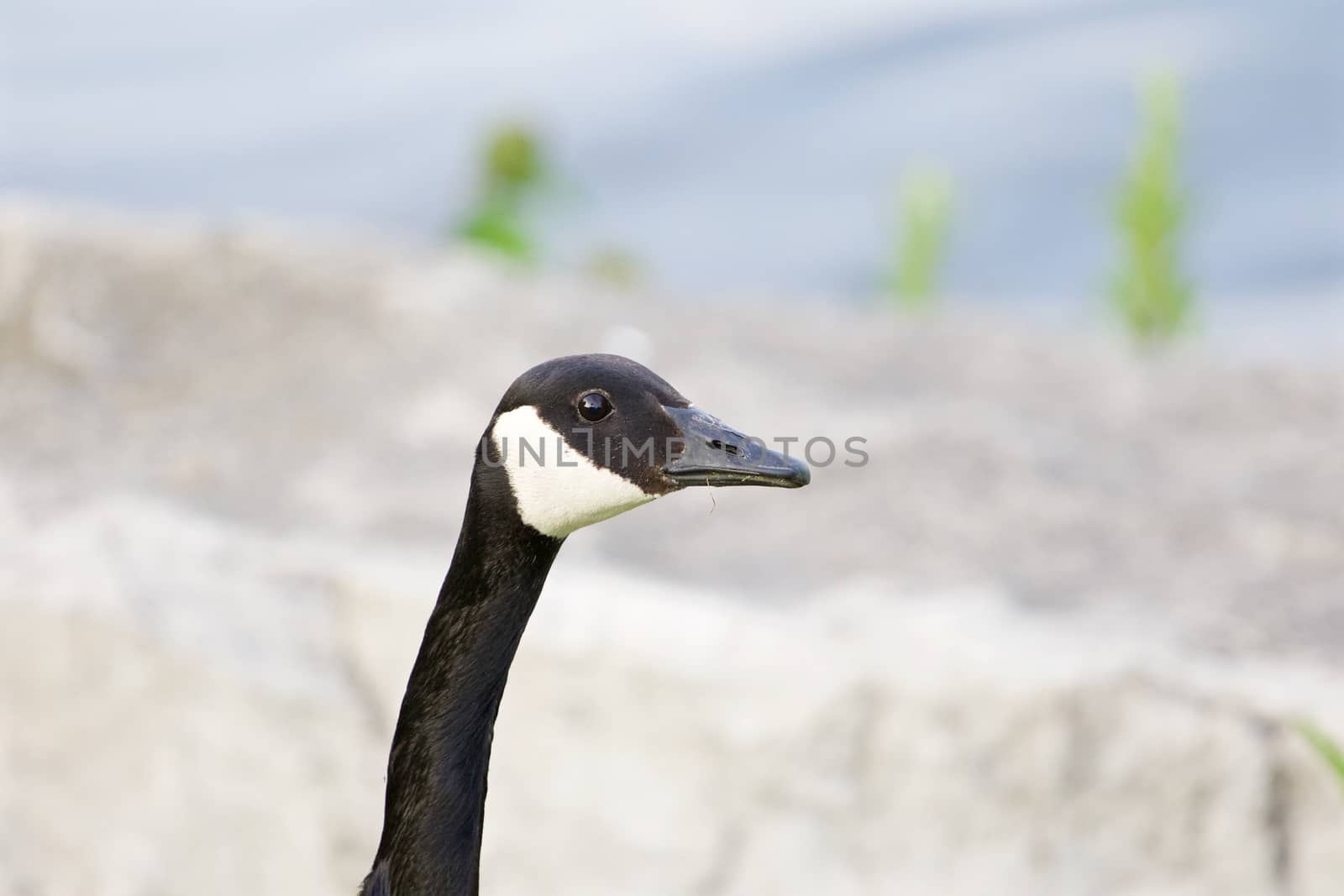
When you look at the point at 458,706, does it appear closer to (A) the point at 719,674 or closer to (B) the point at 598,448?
(B) the point at 598,448

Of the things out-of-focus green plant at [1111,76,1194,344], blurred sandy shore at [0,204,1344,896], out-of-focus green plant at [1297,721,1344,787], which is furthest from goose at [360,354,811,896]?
out-of-focus green plant at [1111,76,1194,344]

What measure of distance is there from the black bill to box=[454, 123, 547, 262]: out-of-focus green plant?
599cm

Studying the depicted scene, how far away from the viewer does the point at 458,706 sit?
226 centimetres

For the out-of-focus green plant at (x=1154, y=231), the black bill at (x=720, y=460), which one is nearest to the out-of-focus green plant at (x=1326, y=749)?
the black bill at (x=720, y=460)

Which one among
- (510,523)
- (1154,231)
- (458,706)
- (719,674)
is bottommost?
(458,706)

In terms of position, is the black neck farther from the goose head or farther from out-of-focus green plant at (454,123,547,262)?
out-of-focus green plant at (454,123,547,262)

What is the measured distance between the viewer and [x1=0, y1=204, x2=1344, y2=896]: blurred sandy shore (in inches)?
139

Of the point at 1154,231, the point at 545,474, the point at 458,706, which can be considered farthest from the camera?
→ the point at 1154,231

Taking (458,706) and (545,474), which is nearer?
(545,474)

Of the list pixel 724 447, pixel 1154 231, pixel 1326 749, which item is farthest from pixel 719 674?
pixel 1154 231

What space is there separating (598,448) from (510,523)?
157 millimetres

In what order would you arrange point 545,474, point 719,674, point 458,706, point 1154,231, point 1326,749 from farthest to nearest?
point 1154,231 < point 719,674 < point 1326,749 < point 458,706 < point 545,474

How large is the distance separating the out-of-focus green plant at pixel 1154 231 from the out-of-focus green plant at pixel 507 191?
9.61ft

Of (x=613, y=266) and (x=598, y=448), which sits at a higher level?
(x=613, y=266)
